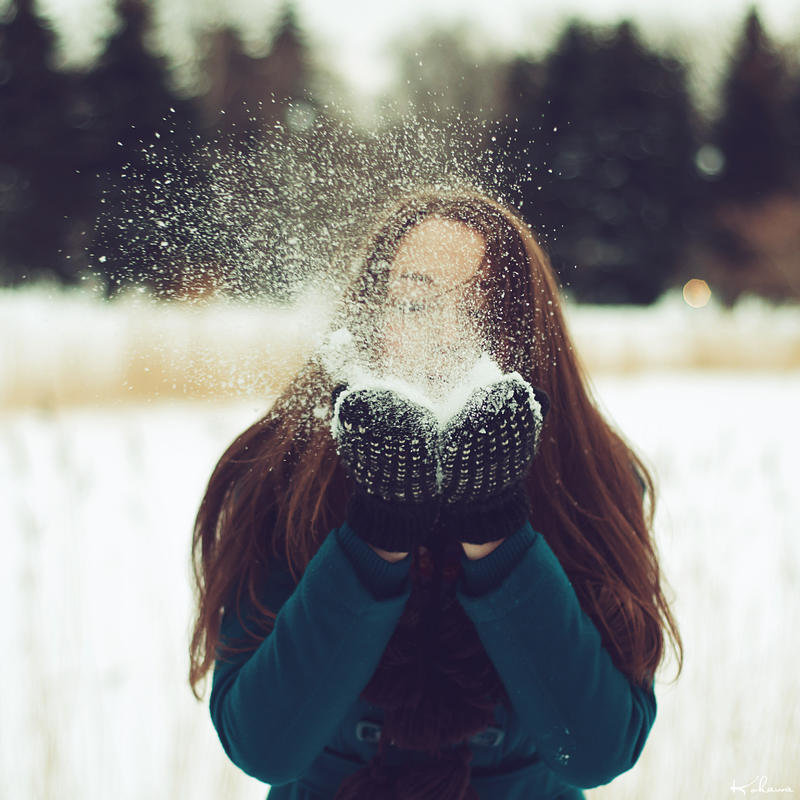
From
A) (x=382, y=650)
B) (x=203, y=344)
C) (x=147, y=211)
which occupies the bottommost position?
(x=382, y=650)

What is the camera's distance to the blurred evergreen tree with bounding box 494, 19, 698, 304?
15.7 metres

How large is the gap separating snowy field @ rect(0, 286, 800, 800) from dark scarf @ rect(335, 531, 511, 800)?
0.49 meters

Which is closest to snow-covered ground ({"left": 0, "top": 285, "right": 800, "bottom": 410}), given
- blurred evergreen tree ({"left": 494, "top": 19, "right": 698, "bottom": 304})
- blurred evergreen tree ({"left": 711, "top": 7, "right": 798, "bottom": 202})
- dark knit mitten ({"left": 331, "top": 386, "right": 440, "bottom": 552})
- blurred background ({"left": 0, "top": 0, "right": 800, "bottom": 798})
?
blurred background ({"left": 0, "top": 0, "right": 800, "bottom": 798})

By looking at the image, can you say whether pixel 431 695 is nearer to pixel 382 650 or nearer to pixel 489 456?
pixel 382 650

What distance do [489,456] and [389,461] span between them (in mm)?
151

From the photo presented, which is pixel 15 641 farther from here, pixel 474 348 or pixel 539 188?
pixel 539 188

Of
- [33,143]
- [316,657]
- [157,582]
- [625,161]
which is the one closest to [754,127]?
[625,161]

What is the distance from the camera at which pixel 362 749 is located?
3.80 feet

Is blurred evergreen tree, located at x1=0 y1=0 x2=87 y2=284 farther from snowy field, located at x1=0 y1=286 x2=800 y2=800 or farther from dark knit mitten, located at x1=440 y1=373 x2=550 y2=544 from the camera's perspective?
dark knit mitten, located at x1=440 y1=373 x2=550 y2=544

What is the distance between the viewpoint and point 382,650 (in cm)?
100

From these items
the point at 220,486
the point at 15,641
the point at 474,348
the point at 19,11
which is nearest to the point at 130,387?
the point at 220,486

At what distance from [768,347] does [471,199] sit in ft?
30.9

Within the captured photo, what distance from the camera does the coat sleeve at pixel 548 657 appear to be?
98cm

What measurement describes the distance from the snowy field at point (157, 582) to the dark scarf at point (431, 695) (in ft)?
1.62
